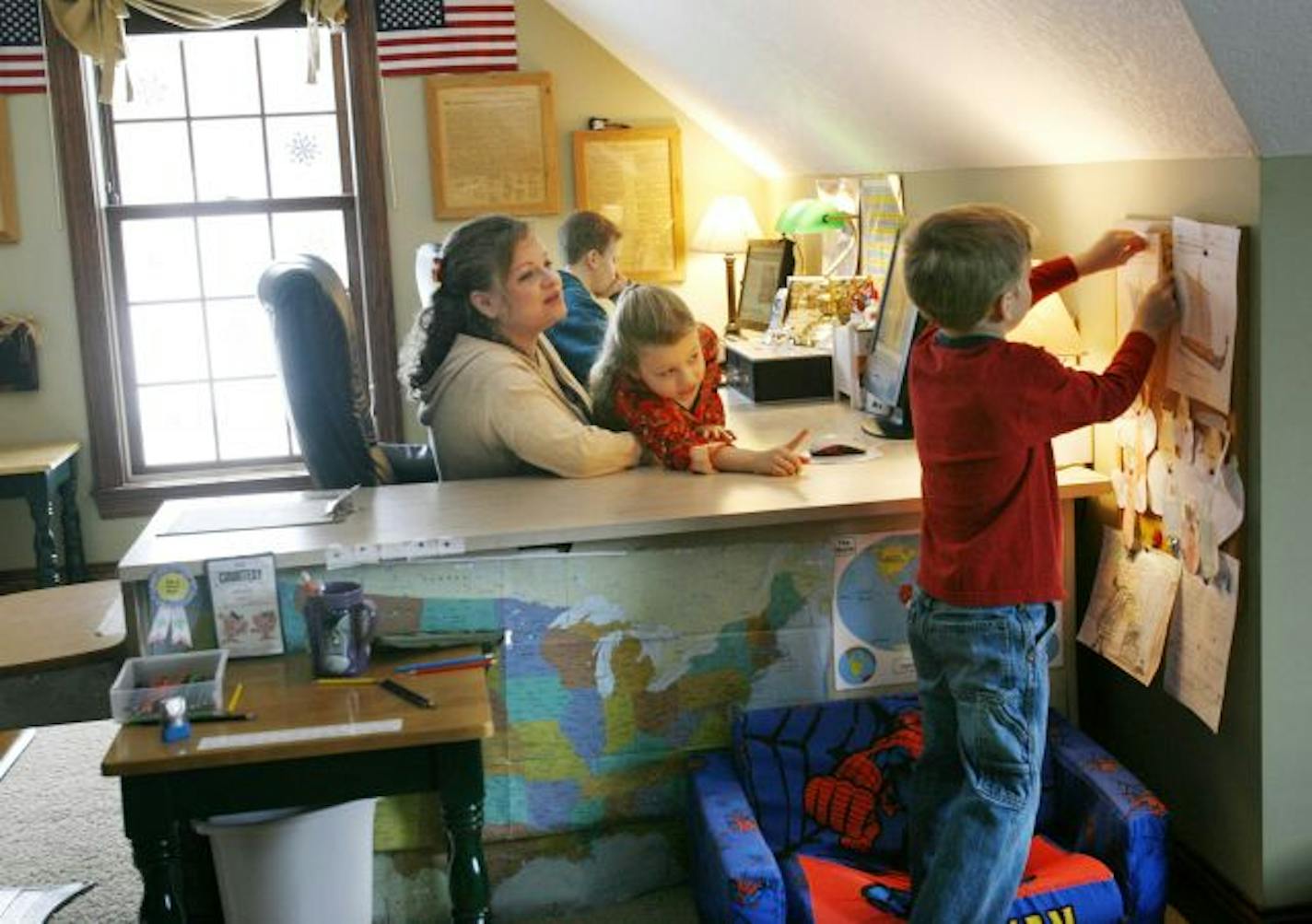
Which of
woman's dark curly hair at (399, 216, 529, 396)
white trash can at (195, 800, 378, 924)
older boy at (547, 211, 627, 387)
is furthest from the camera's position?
older boy at (547, 211, 627, 387)

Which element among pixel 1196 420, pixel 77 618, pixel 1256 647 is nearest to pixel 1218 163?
pixel 1196 420

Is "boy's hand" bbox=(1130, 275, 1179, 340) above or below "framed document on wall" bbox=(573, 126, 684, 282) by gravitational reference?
below

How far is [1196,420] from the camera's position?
8.75 ft

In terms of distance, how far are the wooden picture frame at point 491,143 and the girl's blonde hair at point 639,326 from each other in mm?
2804

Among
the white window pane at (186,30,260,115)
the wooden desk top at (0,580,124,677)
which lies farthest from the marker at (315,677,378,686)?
the white window pane at (186,30,260,115)

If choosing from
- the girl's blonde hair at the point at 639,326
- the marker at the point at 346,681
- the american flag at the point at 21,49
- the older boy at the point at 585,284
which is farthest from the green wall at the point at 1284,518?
the american flag at the point at 21,49

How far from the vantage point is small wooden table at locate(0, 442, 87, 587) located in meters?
5.30

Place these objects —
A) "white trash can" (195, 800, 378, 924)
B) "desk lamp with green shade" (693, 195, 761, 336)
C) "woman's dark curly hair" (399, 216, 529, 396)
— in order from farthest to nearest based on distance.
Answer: "desk lamp with green shade" (693, 195, 761, 336) → "woman's dark curly hair" (399, 216, 529, 396) → "white trash can" (195, 800, 378, 924)

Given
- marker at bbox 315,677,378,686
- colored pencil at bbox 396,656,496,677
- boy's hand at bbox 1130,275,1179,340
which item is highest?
boy's hand at bbox 1130,275,1179,340

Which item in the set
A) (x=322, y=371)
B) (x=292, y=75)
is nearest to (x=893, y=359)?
(x=322, y=371)

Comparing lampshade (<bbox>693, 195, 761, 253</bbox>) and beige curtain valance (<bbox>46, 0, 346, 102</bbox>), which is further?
lampshade (<bbox>693, 195, 761, 253</bbox>)

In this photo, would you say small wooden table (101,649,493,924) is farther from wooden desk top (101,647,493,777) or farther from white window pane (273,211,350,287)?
white window pane (273,211,350,287)

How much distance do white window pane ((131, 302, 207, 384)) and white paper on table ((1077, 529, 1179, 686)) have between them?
3894 mm

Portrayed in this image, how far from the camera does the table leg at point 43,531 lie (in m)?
5.31
